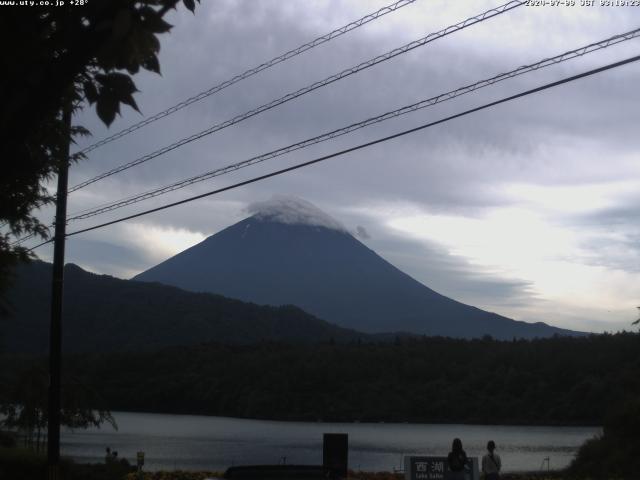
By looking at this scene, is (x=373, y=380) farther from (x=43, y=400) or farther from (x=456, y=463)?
(x=456, y=463)

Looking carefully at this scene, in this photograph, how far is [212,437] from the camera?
79125 millimetres

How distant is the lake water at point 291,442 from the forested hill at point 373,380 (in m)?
4.22

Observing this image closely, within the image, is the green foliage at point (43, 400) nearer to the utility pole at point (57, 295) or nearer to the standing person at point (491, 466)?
the utility pole at point (57, 295)

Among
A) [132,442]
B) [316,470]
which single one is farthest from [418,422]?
[316,470]

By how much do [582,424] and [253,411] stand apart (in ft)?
141

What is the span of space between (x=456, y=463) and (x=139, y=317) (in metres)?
161

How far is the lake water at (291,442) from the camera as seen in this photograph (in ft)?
173

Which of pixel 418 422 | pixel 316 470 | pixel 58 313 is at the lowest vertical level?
pixel 418 422

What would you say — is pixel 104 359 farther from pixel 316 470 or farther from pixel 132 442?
pixel 316 470

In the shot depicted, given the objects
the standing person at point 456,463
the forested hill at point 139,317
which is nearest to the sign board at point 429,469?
the standing person at point 456,463

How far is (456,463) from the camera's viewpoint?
15.2m

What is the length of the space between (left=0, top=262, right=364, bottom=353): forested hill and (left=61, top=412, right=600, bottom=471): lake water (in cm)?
4223

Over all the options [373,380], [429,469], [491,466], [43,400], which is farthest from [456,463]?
[373,380]

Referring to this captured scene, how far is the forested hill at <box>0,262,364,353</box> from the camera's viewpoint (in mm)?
149625
